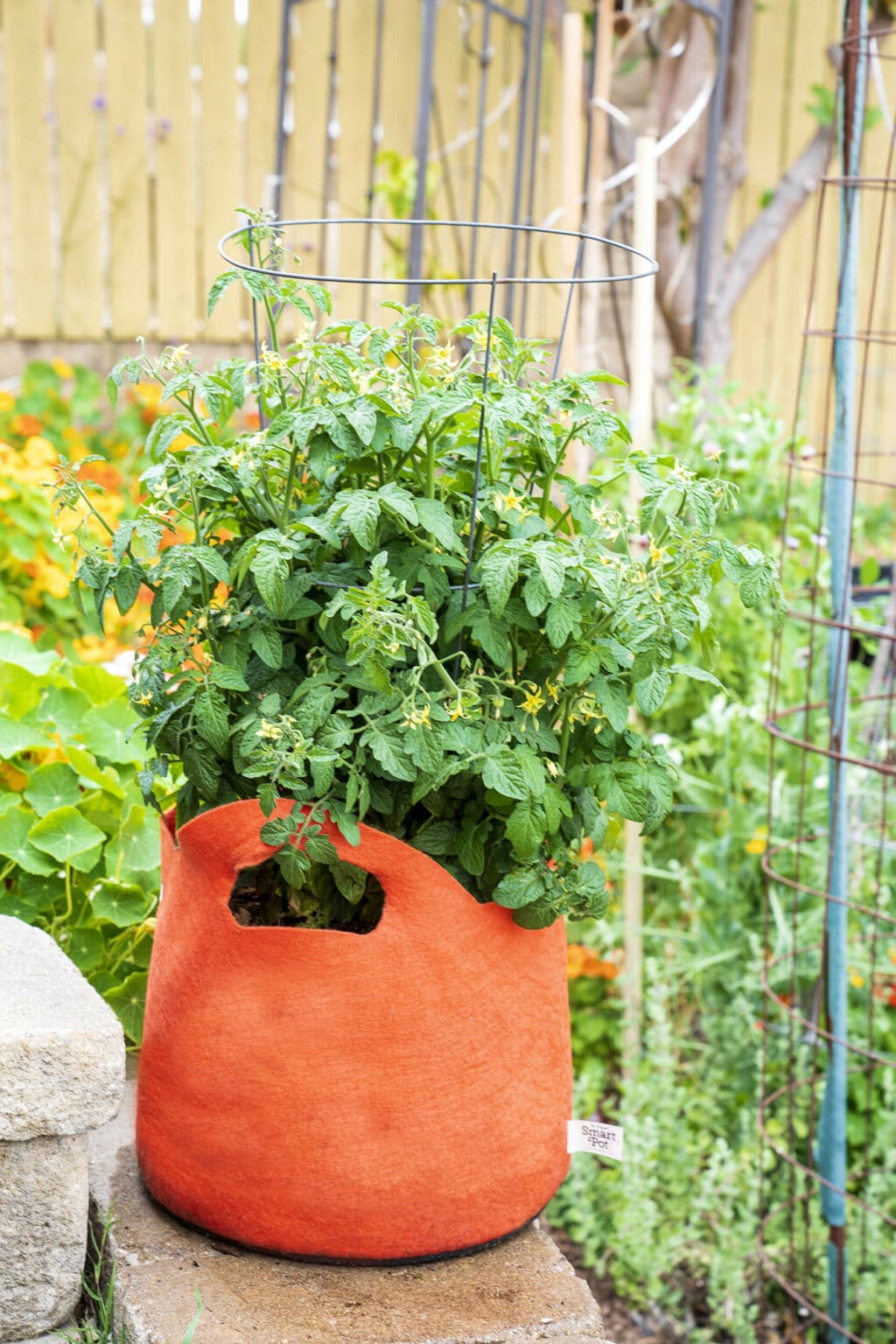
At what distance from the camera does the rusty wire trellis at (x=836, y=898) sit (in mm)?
1712

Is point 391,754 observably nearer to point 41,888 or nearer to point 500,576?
point 500,576

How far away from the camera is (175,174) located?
4.17 metres

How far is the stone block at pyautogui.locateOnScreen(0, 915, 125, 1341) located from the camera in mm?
960

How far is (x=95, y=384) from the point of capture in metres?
3.85

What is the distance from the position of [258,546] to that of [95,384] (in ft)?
10.2

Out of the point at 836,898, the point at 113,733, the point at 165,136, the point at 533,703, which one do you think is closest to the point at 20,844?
the point at 113,733

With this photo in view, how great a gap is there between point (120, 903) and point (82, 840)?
85 mm

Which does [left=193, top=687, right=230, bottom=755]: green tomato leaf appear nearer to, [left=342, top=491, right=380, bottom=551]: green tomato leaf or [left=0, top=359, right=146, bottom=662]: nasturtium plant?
[left=342, top=491, right=380, bottom=551]: green tomato leaf

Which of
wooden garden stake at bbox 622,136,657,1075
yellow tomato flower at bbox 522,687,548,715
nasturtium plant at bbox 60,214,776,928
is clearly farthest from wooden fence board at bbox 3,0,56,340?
yellow tomato flower at bbox 522,687,548,715

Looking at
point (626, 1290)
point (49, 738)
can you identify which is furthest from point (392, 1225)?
point (626, 1290)

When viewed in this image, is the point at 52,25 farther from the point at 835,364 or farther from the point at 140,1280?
the point at 140,1280

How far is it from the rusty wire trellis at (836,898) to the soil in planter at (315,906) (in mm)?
700

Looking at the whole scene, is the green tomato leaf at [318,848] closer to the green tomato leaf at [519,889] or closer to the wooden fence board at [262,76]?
the green tomato leaf at [519,889]

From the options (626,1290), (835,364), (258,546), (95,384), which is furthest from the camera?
(95,384)
